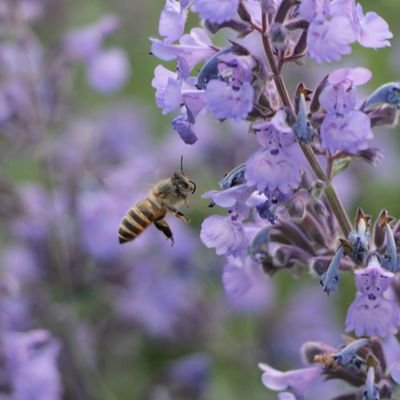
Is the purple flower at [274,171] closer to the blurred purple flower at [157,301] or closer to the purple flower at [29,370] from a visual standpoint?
the purple flower at [29,370]

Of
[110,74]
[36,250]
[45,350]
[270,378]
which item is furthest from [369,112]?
[36,250]

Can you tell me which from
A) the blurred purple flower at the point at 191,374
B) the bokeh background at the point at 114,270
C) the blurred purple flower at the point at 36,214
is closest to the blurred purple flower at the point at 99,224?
the bokeh background at the point at 114,270

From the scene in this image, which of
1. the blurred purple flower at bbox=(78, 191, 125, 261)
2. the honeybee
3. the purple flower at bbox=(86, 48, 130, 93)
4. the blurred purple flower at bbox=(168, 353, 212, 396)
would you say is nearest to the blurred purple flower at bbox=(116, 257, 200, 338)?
the blurred purple flower at bbox=(78, 191, 125, 261)

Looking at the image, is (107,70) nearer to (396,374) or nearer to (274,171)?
(274,171)

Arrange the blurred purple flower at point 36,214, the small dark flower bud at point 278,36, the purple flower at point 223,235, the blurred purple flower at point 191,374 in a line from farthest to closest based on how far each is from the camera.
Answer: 1. the blurred purple flower at point 36,214
2. the blurred purple flower at point 191,374
3. the purple flower at point 223,235
4. the small dark flower bud at point 278,36

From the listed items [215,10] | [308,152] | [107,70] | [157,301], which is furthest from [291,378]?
[157,301]

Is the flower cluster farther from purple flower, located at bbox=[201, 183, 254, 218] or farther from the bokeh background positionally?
the bokeh background
